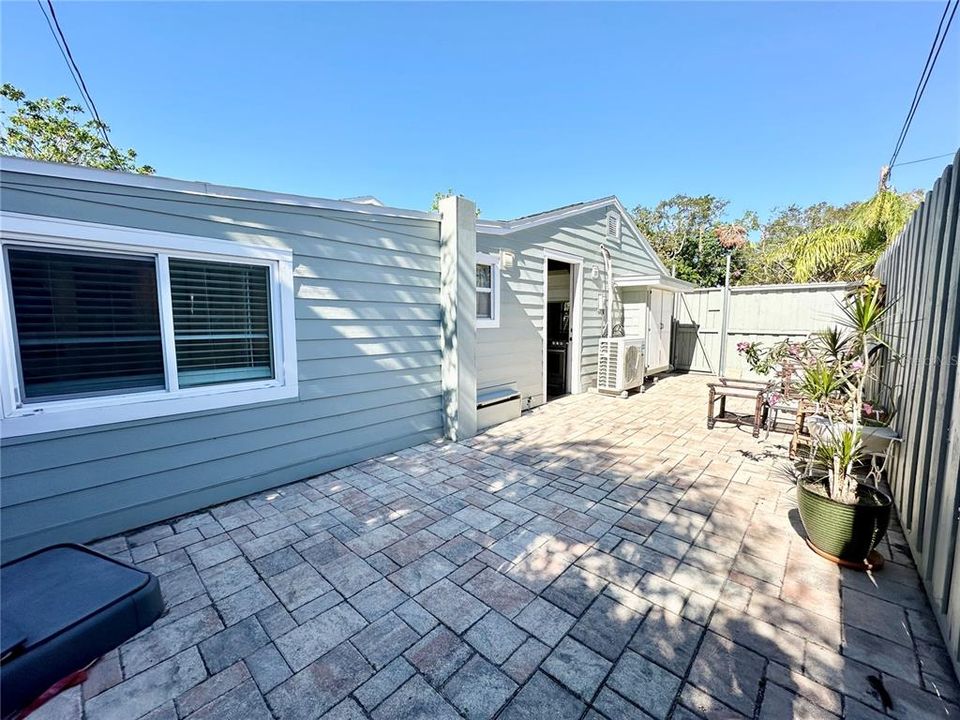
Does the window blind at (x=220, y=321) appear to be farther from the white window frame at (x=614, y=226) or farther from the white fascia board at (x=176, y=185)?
the white window frame at (x=614, y=226)

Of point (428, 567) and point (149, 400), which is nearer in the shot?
point (428, 567)

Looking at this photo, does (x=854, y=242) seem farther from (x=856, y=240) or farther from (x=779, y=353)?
(x=779, y=353)

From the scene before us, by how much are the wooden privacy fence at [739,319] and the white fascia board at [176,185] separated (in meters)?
6.87

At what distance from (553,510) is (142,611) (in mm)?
2343

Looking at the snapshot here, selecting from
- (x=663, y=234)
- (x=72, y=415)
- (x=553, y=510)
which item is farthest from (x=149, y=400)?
(x=663, y=234)

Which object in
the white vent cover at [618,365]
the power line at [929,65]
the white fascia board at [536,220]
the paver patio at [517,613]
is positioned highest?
the power line at [929,65]

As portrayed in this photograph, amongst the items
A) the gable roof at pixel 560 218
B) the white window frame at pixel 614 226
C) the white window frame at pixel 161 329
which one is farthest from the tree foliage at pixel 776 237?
the white window frame at pixel 161 329

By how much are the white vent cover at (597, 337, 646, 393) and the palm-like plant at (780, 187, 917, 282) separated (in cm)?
560

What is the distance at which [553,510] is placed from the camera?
9.55ft

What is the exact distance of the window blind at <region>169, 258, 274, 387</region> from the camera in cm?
294

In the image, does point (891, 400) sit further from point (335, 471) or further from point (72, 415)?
point (72, 415)

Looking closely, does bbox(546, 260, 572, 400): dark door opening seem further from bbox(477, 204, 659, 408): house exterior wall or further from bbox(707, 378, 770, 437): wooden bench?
bbox(707, 378, 770, 437): wooden bench

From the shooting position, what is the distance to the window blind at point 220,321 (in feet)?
9.65

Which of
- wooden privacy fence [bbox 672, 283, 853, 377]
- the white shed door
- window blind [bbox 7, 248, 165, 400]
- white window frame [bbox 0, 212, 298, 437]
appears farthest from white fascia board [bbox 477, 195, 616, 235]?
wooden privacy fence [bbox 672, 283, 853, 377]
